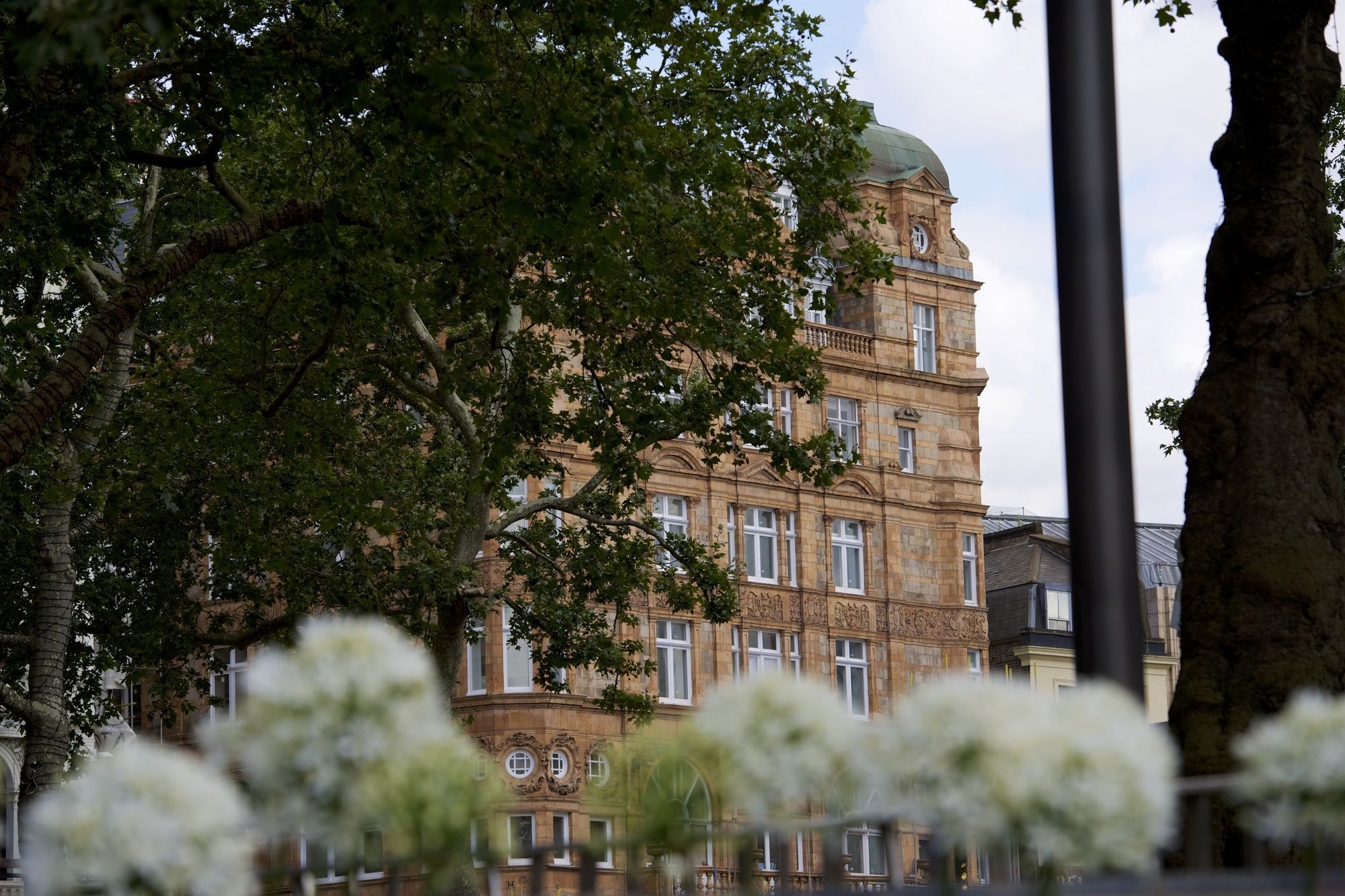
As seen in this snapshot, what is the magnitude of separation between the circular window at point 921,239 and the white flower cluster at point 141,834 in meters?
57.5

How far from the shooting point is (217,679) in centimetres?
5269

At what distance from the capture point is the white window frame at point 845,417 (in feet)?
187

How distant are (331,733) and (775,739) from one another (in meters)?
0.90

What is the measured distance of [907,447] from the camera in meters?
59.0

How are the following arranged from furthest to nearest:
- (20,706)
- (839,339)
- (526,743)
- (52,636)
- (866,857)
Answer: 1. (839,339)
2. (866,857)
3. (526,743)
4. (52,636)
5. (20,706)

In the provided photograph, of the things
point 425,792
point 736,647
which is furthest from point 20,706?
point 736,647

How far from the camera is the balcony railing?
56706 mm

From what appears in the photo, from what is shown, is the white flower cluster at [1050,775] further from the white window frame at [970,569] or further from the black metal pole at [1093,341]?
the white window frame at [970,569]

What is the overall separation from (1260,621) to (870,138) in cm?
5217

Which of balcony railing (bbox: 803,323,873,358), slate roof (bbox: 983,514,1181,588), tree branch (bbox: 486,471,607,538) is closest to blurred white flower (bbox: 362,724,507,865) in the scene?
tree branch (bbox: 486,471,607,538)

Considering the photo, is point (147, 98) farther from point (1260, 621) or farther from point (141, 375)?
point (1260, 621)

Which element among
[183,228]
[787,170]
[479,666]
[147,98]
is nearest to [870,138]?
[479,666]

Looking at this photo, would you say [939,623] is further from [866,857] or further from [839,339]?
[839,339]

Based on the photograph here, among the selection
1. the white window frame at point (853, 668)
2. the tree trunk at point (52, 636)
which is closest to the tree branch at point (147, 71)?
the tree trunk at point (52, 636)
